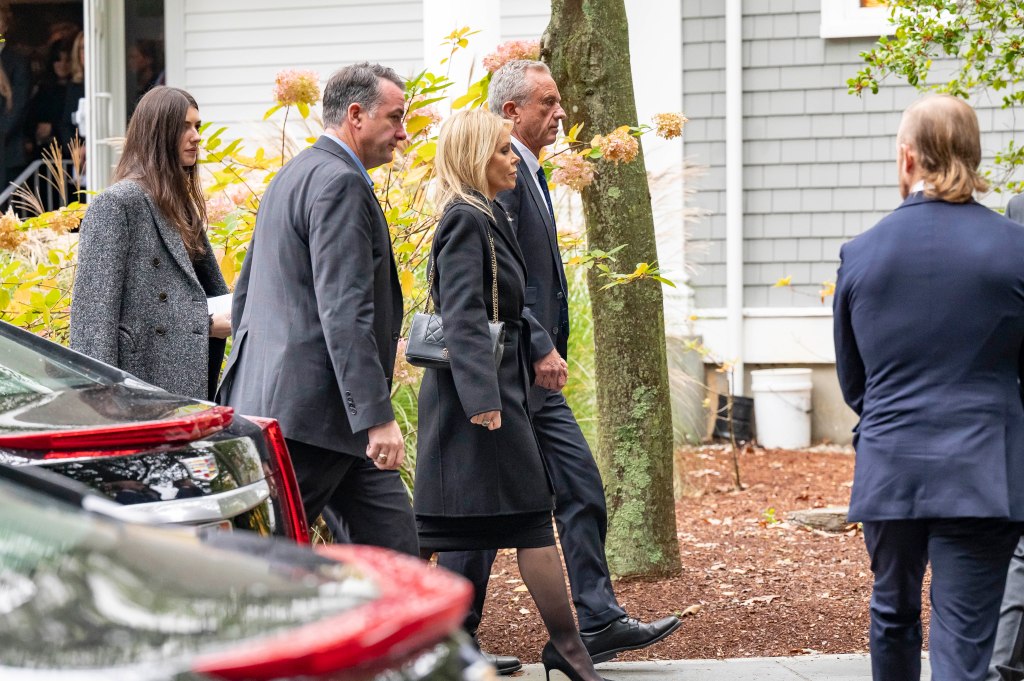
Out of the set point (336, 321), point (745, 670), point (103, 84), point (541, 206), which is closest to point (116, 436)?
point (336, 321)

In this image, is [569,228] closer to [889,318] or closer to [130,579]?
[889,318]

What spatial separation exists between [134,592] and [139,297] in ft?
8.56

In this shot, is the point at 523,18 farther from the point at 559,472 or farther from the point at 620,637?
the point at 620,637

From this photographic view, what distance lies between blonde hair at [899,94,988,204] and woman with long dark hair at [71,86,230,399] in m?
2.17

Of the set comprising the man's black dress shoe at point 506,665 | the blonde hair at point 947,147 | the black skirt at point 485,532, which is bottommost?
the man's black dress shoe at point 506,665

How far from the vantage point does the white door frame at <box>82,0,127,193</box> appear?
1138 cm

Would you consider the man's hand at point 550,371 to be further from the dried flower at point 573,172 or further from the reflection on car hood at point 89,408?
the reflection on car hood at point 89,408

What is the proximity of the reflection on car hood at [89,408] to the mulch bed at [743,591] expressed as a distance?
2.34 m

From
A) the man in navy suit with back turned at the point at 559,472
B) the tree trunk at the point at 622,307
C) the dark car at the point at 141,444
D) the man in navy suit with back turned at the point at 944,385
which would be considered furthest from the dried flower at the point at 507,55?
the dark car at the point at 141,444

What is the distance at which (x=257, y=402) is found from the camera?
3.77 metres

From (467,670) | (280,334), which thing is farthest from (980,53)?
(467,670)

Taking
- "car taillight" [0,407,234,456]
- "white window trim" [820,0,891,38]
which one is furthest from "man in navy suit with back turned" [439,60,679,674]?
"white window trim" [820,0,891,38]

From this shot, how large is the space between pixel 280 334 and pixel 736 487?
5299 millimetres

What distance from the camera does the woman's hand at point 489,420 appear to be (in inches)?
157
